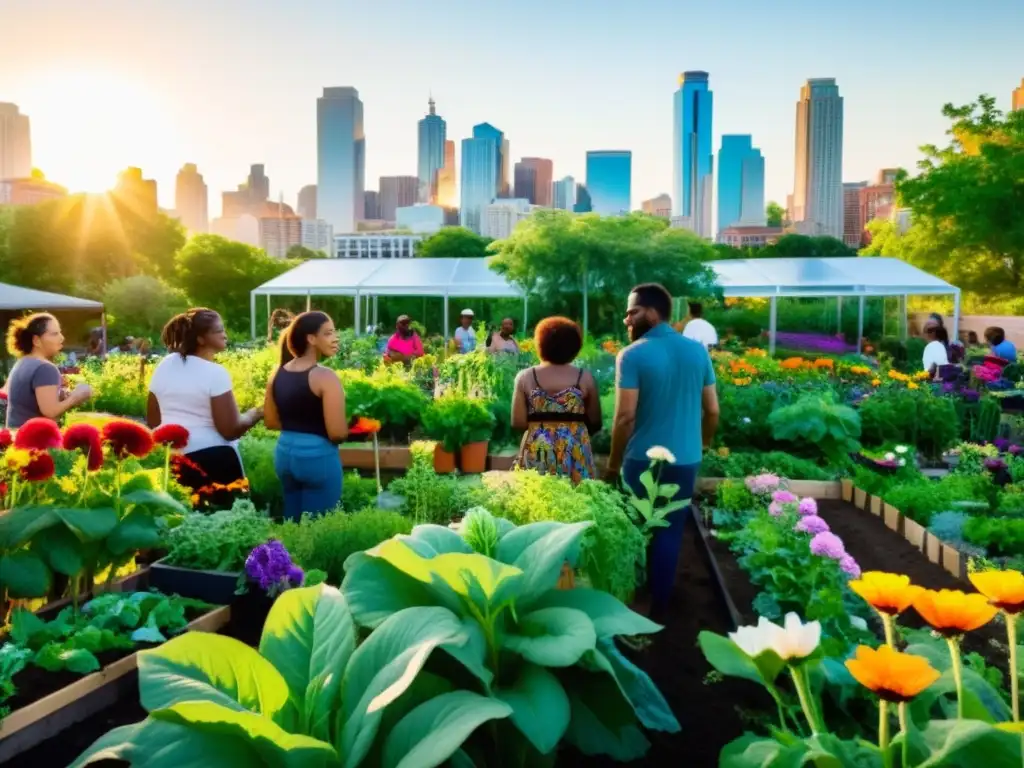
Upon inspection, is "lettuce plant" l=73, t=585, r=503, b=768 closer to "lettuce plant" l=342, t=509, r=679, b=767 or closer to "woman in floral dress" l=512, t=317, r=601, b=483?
"lettuce plant" l=342, t=509, r=679, b=767

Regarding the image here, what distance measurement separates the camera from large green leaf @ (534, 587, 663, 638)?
6.02ft

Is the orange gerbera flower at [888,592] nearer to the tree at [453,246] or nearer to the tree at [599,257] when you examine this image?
the tree at [599,257]

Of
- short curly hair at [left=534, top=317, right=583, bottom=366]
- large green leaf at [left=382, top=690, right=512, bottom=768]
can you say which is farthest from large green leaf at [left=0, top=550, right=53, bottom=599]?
short curly hair at [left=534, top=317, right=583, bottom=366]

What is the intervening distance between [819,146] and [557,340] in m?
184

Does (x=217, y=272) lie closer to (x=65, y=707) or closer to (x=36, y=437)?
(x=36, y=437)

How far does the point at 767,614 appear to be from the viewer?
337cm

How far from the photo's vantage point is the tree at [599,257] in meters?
15.1

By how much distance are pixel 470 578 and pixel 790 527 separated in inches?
104

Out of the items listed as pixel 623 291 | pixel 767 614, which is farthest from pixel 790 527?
pixel 623 291

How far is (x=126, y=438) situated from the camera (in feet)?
8.05

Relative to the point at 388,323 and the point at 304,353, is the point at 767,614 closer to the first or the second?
the point at 304,353

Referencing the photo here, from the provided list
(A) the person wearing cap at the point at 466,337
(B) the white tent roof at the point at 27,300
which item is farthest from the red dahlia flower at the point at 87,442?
(B) the white tent roof at the point at 27,300

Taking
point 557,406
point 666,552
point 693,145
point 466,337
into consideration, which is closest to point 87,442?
point 557,406

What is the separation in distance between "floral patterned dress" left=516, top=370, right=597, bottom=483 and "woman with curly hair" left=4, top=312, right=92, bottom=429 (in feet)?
7.38
